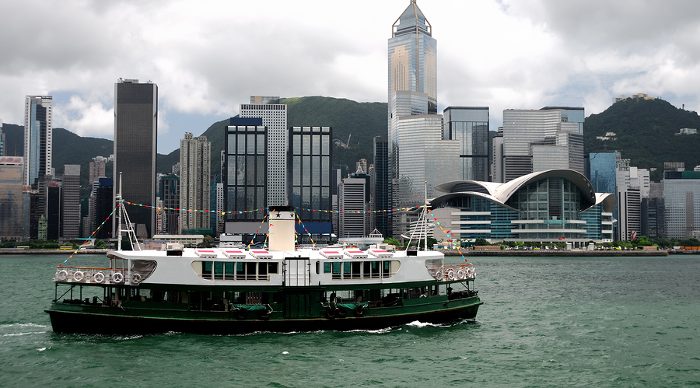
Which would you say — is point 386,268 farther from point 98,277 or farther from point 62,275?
point 62,275

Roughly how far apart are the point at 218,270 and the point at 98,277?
503 centimetres

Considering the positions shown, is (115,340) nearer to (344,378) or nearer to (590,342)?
(344,378)

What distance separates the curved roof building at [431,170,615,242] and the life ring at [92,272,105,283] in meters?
138

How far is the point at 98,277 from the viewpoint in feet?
98.4

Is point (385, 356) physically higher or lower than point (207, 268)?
lower

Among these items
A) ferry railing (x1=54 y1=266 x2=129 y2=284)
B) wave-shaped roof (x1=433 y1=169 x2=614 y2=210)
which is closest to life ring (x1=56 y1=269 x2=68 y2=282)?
ferry railing (x1=54 y1=266 x2=129 y2=284)

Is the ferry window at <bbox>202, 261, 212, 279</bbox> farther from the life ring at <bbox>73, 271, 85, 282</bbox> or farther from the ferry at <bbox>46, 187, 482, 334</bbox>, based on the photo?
the life ring at <bbox>73, 271, 85, 282</bbox>

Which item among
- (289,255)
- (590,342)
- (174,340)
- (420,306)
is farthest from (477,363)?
(174,340)

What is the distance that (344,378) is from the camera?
80.8ft

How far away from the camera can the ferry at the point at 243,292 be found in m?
29.9

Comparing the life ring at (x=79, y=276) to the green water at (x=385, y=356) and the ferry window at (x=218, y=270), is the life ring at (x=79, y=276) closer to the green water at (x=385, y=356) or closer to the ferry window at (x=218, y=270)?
the green water at (x=385, y=356)

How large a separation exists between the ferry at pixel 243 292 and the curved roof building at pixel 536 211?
13114 cm

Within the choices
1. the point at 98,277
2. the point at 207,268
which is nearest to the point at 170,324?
the point at 207,268

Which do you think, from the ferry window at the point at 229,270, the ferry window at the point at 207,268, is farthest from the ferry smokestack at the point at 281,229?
the ferry window at the point at 207,268
